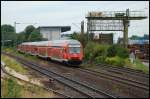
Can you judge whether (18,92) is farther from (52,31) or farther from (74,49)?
(52,31)

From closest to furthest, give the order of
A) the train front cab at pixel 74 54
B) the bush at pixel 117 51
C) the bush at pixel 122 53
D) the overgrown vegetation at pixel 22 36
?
the train front cab at pixel 74 54 < the bush at pixel 122 53 < the bush at pixel 117 51 < the overgrown vegetation at pixel 22 36

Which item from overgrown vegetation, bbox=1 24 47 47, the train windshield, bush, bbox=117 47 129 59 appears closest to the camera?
the train windshield

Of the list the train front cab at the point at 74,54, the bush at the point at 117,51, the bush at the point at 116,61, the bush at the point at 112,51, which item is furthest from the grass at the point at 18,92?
the bush at the point at 112,51

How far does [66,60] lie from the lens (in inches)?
1654

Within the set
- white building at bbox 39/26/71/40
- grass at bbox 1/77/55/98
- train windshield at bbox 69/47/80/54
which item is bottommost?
grass at bbox 1/77/55/98

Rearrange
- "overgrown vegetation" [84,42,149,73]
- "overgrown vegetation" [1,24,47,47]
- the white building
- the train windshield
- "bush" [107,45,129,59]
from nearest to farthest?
the train windshield
"overgrown vegetation" [84,42,149,73]
"bush" [107,45,129,59]
"overgrown vegetation" [1,24,47,47]
the white building

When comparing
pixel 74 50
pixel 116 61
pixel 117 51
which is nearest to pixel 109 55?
pixel 117 51

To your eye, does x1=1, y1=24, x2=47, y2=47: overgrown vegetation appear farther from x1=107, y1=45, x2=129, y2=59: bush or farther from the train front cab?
the train front cab

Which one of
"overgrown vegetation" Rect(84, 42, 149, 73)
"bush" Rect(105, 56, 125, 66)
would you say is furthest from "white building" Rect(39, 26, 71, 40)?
"bush" Rect(105, 56, 125, 66)

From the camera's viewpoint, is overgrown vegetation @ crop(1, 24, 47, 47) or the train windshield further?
overgrown vegetation @ crop(1, 24, 47, 47)

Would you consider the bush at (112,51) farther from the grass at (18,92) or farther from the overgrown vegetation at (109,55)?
the grass at (18,92)

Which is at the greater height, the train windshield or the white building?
the white building

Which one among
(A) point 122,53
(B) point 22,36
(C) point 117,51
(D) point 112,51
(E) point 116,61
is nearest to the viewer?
(E) point 116,61

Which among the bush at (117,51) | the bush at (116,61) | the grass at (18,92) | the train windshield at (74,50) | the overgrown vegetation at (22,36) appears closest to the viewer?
the grass at (18,92)
